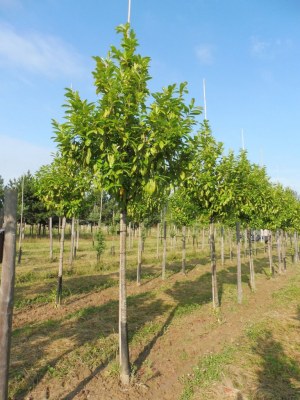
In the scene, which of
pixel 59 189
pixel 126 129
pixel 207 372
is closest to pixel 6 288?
pixel 126 129

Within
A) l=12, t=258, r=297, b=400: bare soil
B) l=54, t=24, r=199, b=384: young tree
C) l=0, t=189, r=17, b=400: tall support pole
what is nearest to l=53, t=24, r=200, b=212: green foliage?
l=54, t=24, r=199, b=384: young tree

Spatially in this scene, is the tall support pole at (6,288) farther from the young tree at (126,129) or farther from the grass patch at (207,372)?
the grass patch at (207,372)

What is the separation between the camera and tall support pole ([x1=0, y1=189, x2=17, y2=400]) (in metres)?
4.44

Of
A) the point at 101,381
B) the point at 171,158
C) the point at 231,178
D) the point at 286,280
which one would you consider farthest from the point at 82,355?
the point at 286,280

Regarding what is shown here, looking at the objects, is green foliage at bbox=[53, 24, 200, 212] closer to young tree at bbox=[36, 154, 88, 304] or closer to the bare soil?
the bare soil

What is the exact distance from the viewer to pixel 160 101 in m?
6.08

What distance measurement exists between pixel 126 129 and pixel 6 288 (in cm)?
361

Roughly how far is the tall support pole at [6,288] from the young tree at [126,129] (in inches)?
72.5

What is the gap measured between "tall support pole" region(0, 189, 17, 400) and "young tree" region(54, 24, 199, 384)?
1843 mm

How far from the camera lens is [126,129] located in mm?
6238

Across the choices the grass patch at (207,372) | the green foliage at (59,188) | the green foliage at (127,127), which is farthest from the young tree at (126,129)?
the green foliage at (59,188)

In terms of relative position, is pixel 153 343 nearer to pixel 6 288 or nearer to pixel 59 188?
pixel 6 288

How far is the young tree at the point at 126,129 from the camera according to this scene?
233 inches

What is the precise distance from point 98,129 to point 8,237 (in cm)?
246
